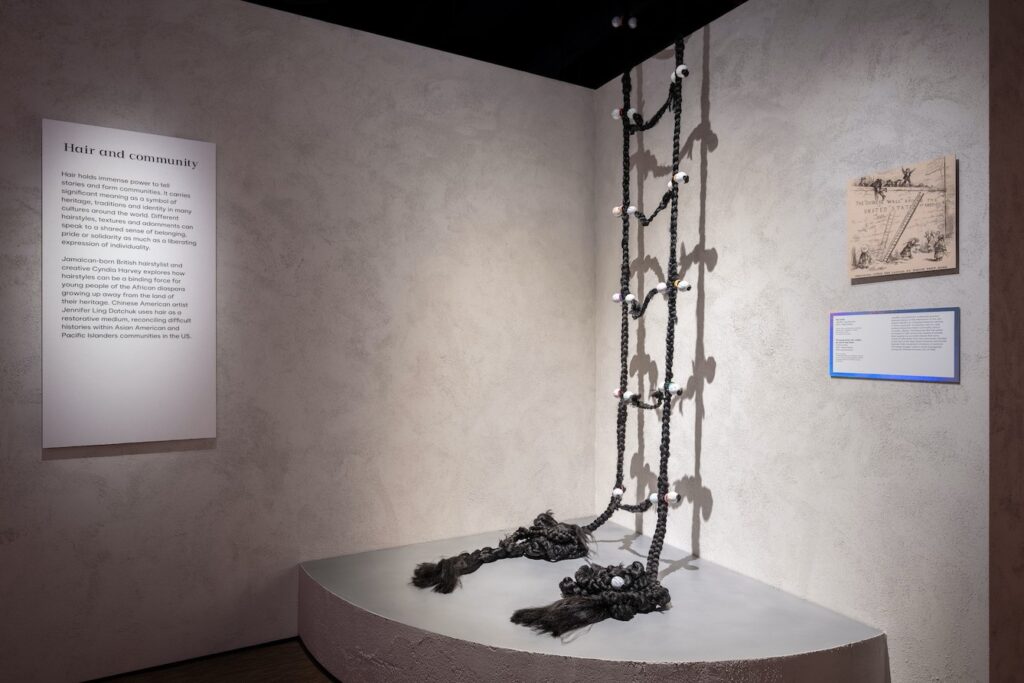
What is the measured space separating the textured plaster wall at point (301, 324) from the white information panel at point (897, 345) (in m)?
1.42

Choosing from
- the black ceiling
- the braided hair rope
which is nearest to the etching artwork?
the braided hair rope

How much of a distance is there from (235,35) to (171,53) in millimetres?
256

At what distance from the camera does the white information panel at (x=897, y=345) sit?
1932 millimetres

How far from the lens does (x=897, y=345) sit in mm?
2061

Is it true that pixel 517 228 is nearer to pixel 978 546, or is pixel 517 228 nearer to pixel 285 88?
pixel 285 88

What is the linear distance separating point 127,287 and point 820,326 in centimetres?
245

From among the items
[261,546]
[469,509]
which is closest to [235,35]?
[261,546]

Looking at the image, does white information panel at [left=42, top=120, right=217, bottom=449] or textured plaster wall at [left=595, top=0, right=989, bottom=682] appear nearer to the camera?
textured plaster wall at [left=595, top=0, right=989, bottom=682]

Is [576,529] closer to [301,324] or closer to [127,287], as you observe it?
[301,324]

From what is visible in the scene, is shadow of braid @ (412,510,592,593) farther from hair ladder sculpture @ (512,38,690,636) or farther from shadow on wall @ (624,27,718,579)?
shadow on wall @ (624,27,718,579)

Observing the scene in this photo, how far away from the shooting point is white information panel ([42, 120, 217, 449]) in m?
2.28

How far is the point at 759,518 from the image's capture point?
2.52 meters

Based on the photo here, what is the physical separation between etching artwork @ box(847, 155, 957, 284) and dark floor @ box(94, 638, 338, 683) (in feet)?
7.63

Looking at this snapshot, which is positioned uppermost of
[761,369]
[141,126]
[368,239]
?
[141,126]
